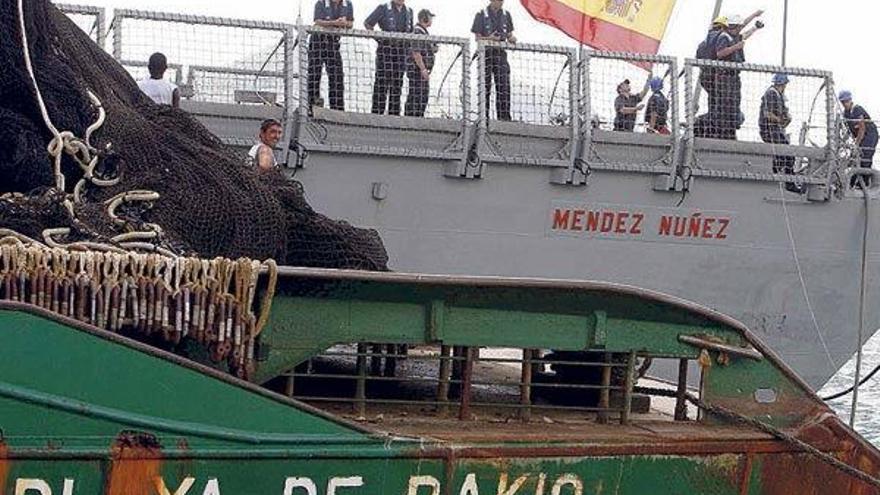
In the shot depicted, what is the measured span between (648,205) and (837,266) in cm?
231

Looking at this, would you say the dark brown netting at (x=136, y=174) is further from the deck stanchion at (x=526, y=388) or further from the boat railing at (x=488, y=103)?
the boat railing at (x=488, y=103)

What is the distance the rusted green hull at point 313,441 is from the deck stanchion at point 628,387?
59 mm

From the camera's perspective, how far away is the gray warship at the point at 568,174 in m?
15.4

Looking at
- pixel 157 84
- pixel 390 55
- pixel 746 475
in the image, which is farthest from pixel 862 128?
pixel 746 475

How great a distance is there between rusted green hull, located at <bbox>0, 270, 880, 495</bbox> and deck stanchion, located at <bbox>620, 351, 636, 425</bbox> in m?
0.06

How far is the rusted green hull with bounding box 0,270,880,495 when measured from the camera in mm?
5871

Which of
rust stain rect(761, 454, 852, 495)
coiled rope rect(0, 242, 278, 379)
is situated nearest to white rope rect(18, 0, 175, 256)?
coiled rope rect(0, 242, 278, 379)

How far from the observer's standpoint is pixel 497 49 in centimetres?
1555

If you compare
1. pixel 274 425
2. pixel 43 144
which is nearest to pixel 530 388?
pixel 274 425

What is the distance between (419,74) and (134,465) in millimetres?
9971

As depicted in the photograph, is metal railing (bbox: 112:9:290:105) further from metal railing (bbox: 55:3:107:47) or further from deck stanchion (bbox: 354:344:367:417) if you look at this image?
deck stanchion (bbox: 354:344:367:417)

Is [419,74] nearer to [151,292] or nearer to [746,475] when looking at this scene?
[746,475]

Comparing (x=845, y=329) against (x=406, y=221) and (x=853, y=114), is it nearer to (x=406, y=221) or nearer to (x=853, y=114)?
(x=853, y=114)

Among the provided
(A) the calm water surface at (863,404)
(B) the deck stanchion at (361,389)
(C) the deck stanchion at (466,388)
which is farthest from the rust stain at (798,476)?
(A) the calm water surface at (863,404)
